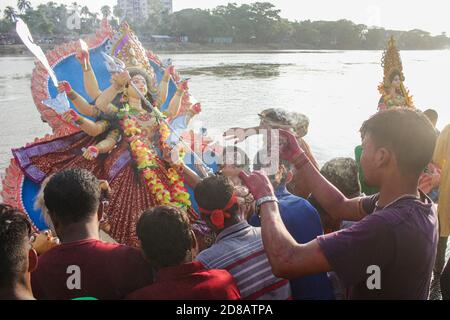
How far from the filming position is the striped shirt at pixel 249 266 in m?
2.03

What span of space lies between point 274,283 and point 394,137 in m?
0.83

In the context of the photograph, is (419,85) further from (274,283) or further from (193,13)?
(193,13)

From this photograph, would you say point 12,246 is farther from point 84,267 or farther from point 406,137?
point 406,137

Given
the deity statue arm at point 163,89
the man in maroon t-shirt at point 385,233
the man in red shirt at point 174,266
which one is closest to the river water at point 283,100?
the deity statue arm at point 163,89

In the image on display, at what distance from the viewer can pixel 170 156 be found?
4.12 m

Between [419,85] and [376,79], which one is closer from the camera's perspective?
[419,85]

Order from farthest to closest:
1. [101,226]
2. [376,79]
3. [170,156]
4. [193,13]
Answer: [193,13]
[376,79]
[170,156]
[101,226]

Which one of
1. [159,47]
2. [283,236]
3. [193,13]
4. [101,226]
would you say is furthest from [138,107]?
[193,13]

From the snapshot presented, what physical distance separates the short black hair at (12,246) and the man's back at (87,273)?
230mm

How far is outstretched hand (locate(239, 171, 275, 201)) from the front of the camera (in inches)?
75.0

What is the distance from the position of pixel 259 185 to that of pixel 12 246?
0.98 metres

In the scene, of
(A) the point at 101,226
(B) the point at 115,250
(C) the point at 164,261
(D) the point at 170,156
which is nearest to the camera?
(C) the point at 164,261

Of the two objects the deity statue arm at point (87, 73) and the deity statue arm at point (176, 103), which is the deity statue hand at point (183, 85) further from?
the deity statue arm at point (87, 73)

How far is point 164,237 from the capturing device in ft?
6.30
